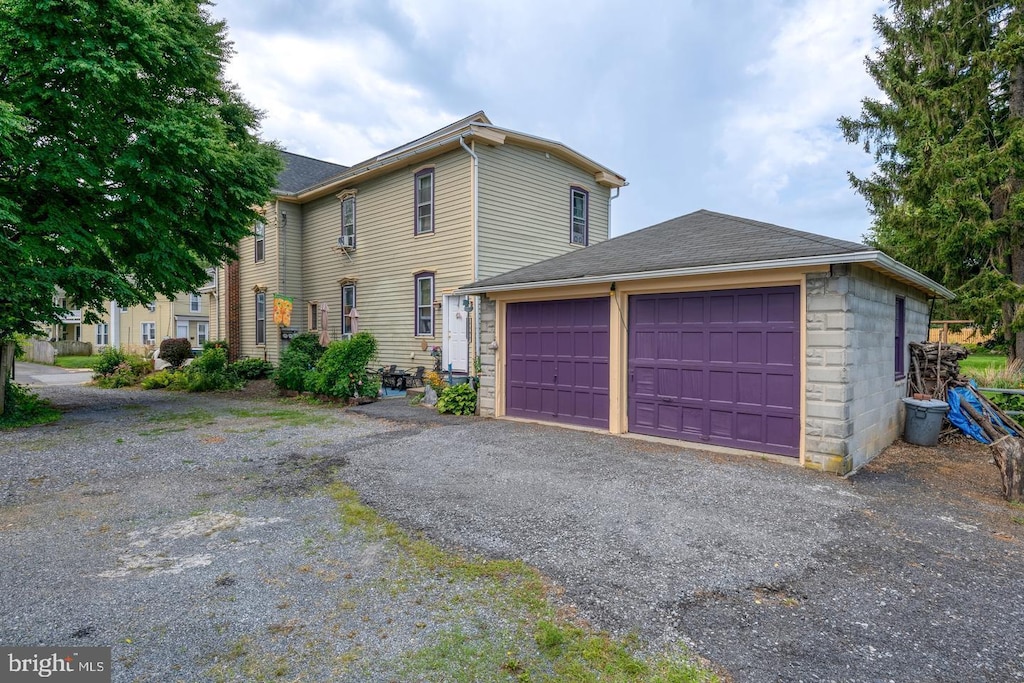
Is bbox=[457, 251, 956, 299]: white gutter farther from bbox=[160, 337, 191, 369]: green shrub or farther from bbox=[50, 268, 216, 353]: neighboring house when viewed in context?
bbox=[50, 268, 216, 353]: neighboring house

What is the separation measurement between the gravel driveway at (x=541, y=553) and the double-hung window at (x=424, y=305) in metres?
6.59

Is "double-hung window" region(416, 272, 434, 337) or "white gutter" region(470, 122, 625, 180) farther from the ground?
"white gutter" region(470, 122, 625, 180)

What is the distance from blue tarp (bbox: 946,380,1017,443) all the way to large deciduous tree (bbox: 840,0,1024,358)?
7.46 m

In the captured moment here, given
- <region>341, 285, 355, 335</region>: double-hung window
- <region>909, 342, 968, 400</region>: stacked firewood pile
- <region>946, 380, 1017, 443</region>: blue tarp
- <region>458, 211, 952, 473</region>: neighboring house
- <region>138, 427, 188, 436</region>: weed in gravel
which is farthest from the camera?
<region>341, 285, 355, 335</region>: double-hung window

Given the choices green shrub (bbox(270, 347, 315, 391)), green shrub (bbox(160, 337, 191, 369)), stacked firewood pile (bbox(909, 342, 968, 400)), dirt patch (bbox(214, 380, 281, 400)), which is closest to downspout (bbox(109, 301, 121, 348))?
green shrub (bbox(160, 337, 191, 369))

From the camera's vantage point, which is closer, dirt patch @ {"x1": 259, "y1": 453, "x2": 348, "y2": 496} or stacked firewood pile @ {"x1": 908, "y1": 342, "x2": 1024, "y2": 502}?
dirt patch @ {"x1": 259, "y1": 453, "x2": 348, "y2": 496}

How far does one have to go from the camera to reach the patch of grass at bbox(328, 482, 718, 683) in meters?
2.51

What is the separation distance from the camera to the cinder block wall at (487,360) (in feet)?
33.9

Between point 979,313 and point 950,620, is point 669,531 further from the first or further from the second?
point 979,313

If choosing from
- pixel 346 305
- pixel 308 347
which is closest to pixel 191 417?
pixel 308 347

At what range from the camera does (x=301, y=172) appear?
19.1m

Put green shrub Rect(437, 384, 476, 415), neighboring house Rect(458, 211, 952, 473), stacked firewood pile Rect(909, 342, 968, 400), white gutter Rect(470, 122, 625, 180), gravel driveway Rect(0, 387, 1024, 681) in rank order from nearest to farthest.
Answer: gravel driveway Rect(0, 387, 1024, 681) < neighboring house Rect(458, 211, 952, 473) < stacked firewood pile Rect(909, 342, 968, 400) < green shrub Rect(437, 384, 476, 415) < white gutter Rect(470, 122, 625, 180)

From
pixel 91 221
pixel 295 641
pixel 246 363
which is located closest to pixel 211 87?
pixel 91 221

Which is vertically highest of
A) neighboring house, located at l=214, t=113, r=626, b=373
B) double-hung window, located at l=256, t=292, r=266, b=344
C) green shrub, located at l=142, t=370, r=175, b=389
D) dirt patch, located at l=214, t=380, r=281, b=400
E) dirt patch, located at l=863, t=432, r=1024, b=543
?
neighboring house, located at l=214, t=113, r=626, b=373
